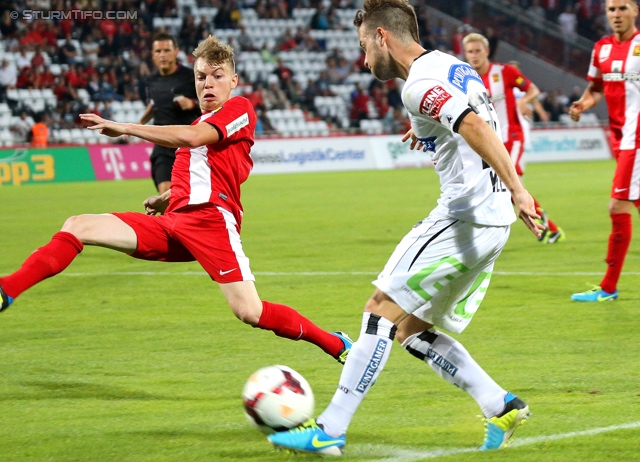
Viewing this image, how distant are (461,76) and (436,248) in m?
0.73

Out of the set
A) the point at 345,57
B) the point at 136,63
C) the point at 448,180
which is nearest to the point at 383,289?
the point at 448,180

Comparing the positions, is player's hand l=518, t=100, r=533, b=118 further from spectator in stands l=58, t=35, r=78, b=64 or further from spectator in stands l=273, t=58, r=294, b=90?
spectator in stands l=273, t=58, r=294, b=90

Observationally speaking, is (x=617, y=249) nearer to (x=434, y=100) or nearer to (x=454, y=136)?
(x=454, y=136)

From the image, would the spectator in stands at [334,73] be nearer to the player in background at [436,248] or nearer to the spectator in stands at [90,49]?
the spectator in stands at [90,49]

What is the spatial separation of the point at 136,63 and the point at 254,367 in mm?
22793

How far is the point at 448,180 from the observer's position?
173 inches

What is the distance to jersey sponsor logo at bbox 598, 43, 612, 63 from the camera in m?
8.44

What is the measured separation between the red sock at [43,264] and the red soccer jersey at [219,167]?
0.74m

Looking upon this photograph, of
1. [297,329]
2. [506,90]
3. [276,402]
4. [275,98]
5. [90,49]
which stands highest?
[276,402]

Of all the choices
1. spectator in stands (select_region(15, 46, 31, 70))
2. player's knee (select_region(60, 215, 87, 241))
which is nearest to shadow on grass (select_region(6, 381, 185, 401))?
player's knee (select_region(60, 215, 87, 241))

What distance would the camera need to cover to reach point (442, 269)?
4227mm

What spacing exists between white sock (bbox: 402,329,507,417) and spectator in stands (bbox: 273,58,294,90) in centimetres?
2701

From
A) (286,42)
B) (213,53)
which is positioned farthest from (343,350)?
(286,42)

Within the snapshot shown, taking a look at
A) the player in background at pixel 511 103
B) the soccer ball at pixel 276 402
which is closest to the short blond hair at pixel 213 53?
the soccer ball at pixel 276 402
